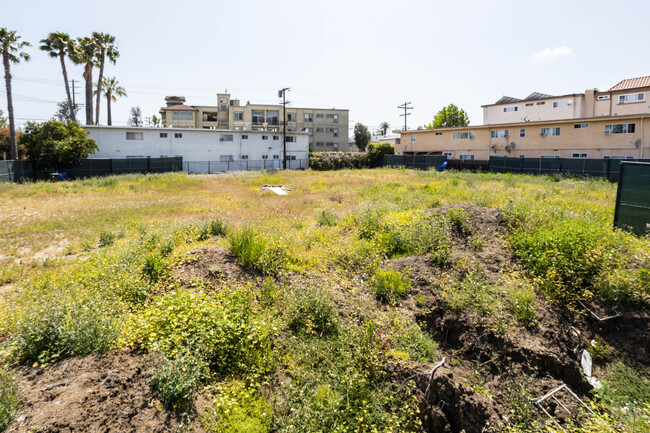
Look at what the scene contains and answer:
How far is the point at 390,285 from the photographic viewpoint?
695 cm

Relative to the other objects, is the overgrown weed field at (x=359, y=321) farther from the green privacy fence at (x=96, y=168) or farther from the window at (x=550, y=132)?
the window at (x=550, y=132)

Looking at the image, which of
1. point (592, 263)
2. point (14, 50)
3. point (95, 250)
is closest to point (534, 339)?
point (592, 263)

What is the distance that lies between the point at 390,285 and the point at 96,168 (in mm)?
33239

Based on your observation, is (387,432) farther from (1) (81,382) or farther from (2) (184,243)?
(2) (184,243)

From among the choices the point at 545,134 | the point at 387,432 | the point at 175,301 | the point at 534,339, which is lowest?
the point at 387,432

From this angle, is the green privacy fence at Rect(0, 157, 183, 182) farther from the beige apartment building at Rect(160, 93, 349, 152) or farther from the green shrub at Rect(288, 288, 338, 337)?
the green shrub at Rect(288, 288, 338, 337)

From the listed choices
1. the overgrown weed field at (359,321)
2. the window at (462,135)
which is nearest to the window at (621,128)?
the window at (462,135)

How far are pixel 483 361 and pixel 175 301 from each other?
4.84m

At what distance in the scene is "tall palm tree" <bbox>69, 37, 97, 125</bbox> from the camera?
3647cm

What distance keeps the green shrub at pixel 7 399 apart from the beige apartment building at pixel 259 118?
2186 inches

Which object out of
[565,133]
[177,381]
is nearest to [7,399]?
[177,381]

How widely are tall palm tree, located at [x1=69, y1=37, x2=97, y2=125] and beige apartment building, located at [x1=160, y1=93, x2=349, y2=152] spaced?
2192 cm

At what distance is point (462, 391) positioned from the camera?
4.96m

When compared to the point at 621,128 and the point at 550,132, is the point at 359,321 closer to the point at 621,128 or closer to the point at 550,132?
the point at 621,128
